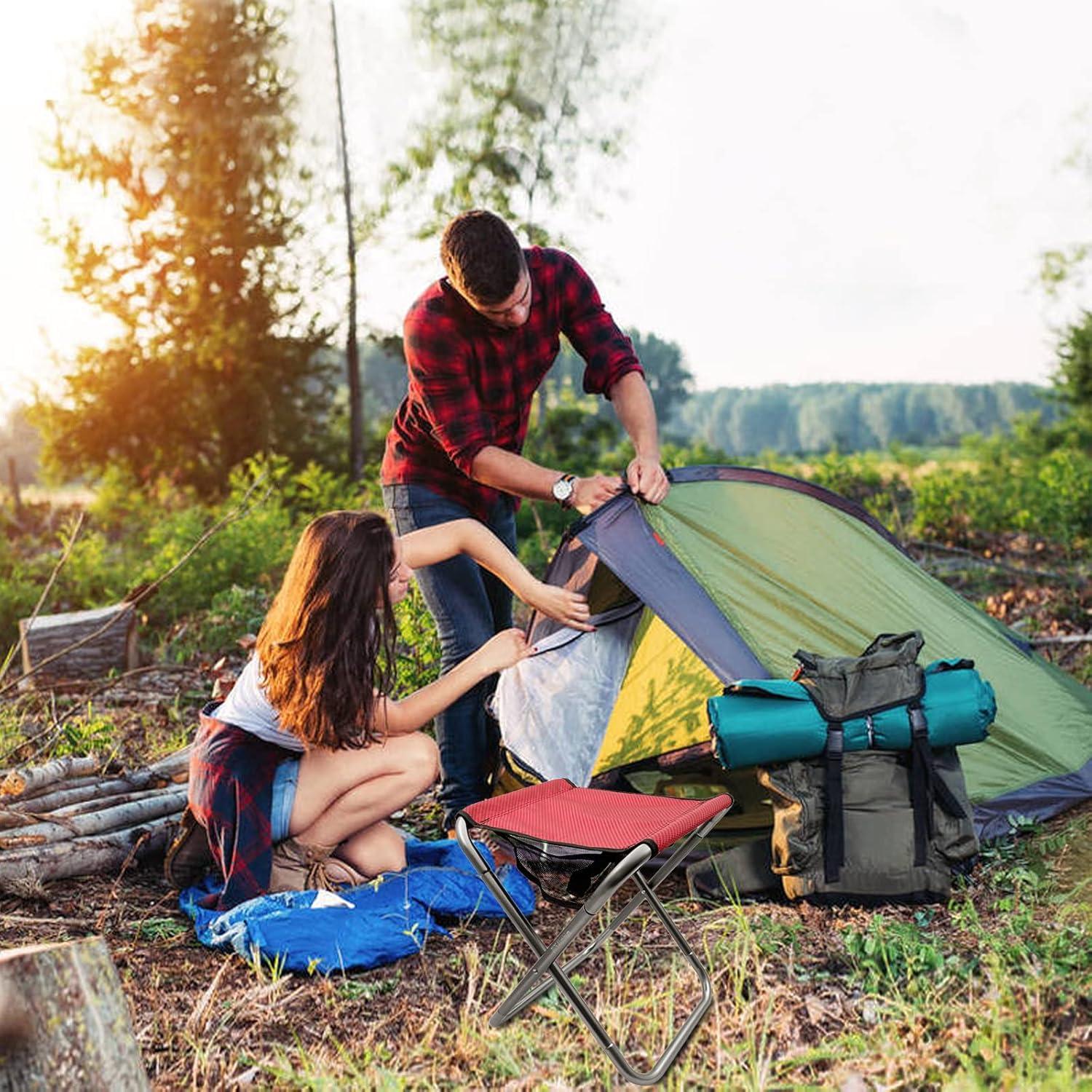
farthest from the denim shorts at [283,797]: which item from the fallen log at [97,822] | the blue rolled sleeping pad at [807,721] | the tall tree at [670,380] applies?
the tall tree at [670,380]

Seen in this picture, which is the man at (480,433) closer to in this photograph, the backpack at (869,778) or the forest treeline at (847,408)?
the backpack at (869,778)

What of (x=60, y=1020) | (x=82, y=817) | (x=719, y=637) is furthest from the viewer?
(x=82, y=817)

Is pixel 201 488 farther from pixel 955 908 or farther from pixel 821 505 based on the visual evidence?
pixel 955 908

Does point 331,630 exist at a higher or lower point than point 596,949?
higher

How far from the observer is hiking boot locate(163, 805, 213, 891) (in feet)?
11.0

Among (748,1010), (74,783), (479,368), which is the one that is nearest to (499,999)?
(748,1010)

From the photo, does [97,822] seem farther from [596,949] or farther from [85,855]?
[596,949]

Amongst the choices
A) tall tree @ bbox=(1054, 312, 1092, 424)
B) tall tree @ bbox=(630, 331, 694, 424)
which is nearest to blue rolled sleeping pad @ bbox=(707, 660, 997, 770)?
tall tree @ bbox=(1054, 312, 1092, 424)

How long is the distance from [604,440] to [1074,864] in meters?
11.6

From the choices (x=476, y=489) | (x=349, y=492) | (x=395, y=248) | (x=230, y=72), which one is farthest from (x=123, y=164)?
(x=476, y=489)

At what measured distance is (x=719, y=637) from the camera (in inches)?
139

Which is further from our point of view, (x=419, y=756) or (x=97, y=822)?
(x=97, y=822)

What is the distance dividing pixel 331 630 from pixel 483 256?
3.57 feet

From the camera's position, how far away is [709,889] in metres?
3.30
